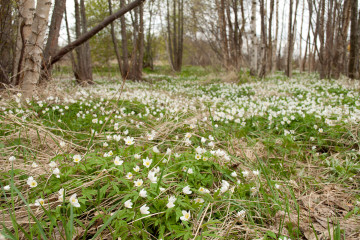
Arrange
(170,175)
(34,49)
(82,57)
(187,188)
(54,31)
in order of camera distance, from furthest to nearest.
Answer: (82,57)
(54,31)
(34,49)
(170,175)
(187,188)

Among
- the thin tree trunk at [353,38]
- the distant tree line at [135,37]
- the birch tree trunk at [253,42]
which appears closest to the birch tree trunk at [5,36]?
the distant tree line at [135,37]

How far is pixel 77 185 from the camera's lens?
1.89m

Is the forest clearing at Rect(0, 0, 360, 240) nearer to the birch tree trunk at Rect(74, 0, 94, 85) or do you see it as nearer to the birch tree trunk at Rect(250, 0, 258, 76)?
the birch tree trunk at Rect(74, 0, 94, 85)

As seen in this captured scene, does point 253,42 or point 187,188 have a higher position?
point 253,42

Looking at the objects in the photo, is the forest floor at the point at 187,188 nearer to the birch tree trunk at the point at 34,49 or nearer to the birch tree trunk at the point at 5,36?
the birch tree trunk at the point at 34,49

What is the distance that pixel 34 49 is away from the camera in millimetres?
4852

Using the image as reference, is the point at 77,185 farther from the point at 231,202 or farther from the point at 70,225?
the point at 231,202

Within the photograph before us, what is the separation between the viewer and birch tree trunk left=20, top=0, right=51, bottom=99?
4.75 meters

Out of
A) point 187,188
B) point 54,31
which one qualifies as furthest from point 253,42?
point 187,188

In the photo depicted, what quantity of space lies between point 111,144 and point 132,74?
1076cm

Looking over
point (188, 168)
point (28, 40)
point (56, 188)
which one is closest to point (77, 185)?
point (56, 188)

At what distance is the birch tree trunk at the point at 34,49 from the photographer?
4.75 m

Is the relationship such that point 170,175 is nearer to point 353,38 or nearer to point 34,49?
point 34,49

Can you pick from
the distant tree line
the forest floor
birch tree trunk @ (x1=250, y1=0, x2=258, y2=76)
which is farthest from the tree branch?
birch tree trunk @ (x1=250, y1=0, x2=258, y2=76)
